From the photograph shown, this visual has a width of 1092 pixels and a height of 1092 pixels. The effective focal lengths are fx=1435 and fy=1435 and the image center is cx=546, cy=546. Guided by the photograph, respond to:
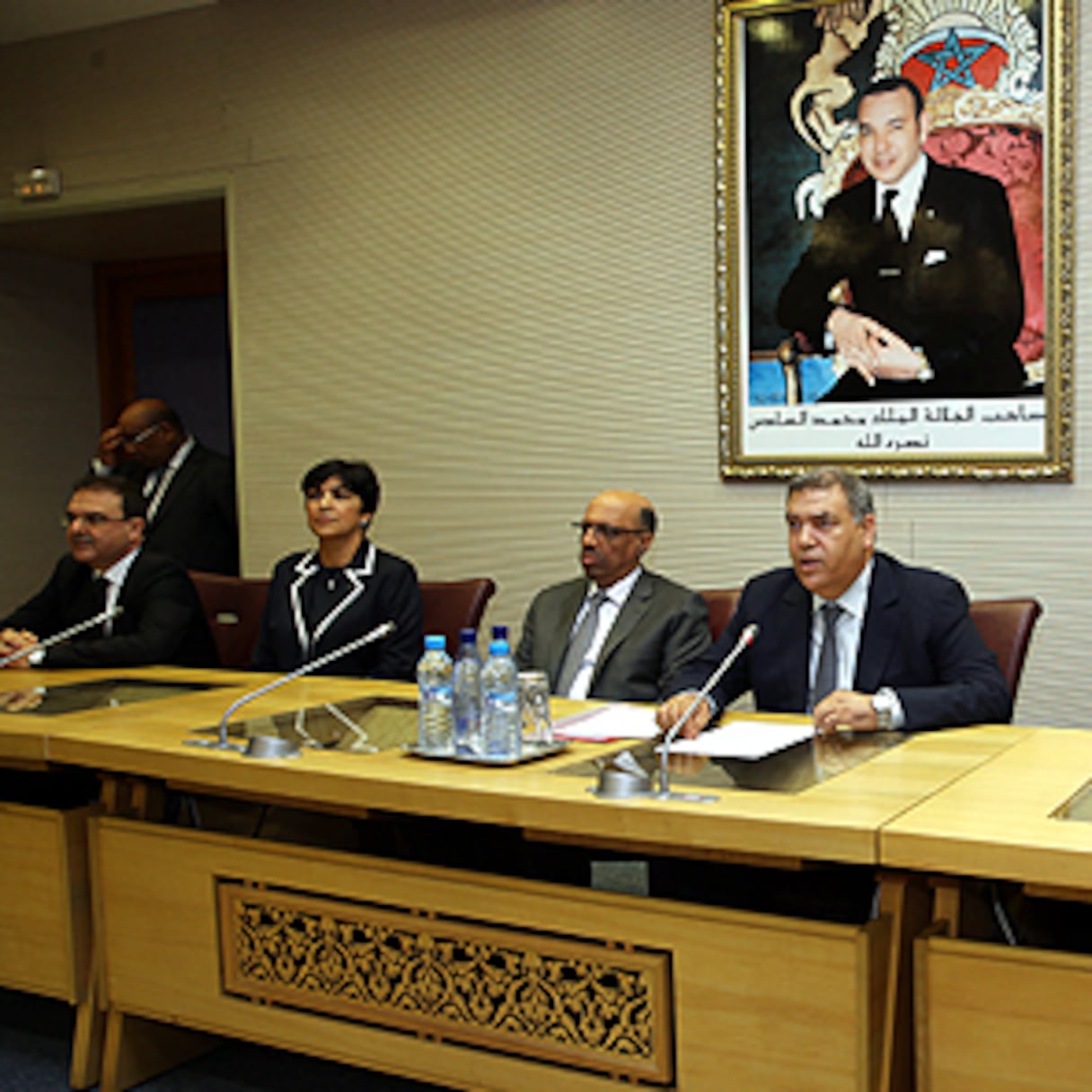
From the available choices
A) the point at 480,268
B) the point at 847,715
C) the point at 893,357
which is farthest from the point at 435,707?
the point at 480,268

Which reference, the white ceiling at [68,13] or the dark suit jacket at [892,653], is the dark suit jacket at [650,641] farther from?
the white ceiling at [68,13]

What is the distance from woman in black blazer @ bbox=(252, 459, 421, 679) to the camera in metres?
3.76

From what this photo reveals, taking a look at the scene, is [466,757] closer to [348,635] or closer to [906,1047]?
[906,1047]

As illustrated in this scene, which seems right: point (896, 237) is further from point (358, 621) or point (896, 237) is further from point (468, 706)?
point (468, 706)

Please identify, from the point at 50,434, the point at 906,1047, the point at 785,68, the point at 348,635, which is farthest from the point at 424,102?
the point at 906,1047

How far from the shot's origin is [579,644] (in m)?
3.59

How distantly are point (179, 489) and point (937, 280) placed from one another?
2823 mm

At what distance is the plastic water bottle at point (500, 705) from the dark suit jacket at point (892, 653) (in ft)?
1.83

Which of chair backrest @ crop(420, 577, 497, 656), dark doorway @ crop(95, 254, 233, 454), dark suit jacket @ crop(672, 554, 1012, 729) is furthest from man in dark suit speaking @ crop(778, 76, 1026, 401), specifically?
dark doorway @ crop(95, 254, 233, 454)

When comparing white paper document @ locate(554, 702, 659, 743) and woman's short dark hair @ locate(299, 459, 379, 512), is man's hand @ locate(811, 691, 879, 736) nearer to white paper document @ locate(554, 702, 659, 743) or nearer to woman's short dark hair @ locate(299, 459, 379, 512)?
white paper document @ locate(554, 702, 659, 743)

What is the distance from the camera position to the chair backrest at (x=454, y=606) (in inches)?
149

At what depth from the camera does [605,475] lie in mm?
4723

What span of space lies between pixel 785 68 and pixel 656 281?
0.74 metres

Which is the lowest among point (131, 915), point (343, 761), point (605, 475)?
point (131, 915)
